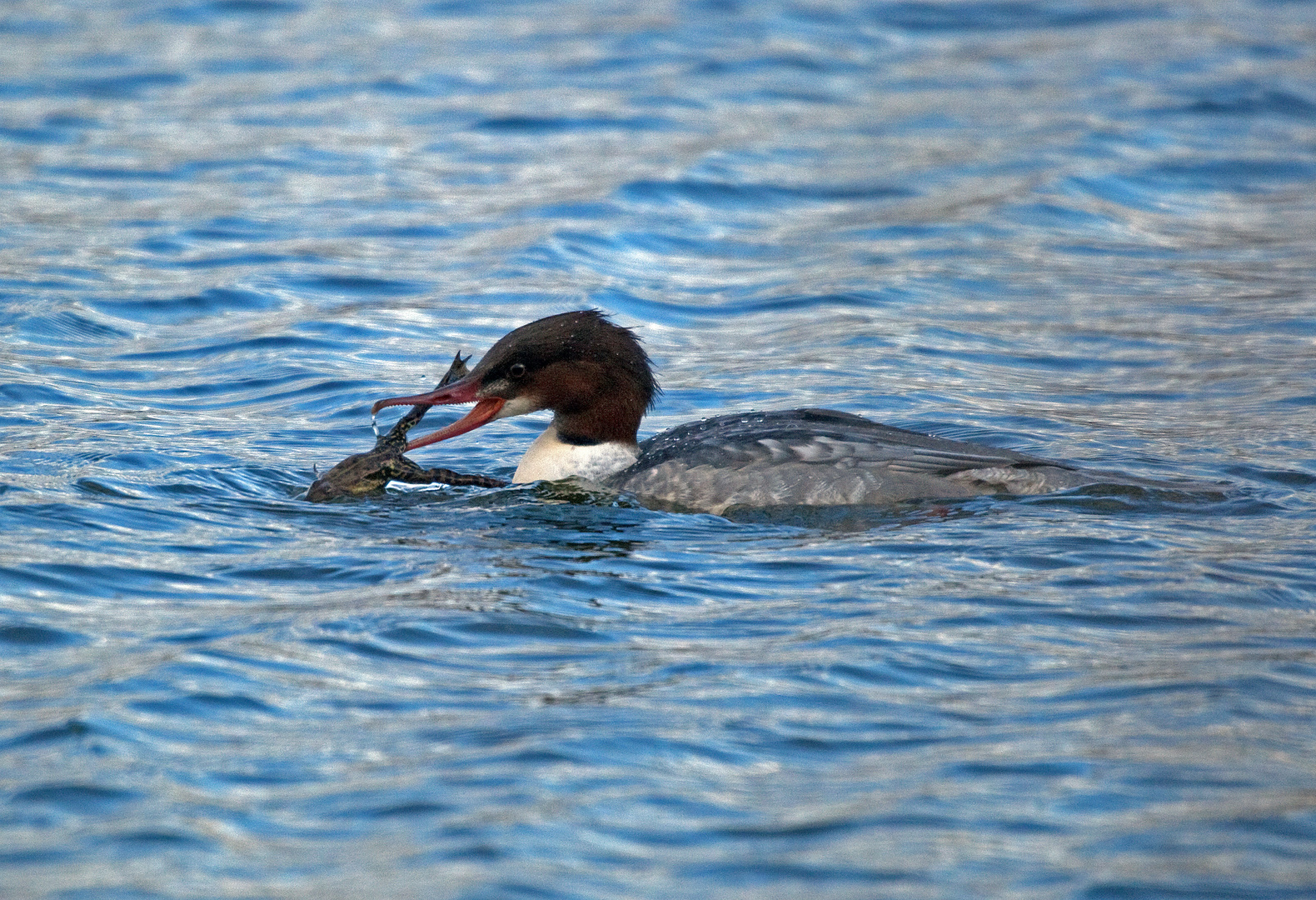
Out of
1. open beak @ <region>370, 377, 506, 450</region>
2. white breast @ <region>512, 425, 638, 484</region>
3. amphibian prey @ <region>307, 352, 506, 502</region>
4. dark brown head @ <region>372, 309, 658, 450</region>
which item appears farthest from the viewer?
white breast @ <region>512, 425, 638, 484</region>

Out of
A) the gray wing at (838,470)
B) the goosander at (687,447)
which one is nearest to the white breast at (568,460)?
the goosander at (687,447)

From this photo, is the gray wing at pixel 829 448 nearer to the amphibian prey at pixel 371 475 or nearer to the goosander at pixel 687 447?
the goosander at pixel 687 447

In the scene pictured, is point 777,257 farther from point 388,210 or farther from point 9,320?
point 9,320

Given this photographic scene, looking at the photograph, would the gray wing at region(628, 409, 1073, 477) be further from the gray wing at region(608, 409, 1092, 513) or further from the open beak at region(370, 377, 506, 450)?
the open beak at region(370, 377, 506, 450)

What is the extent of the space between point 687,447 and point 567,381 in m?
0.67

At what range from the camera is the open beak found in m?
7.50

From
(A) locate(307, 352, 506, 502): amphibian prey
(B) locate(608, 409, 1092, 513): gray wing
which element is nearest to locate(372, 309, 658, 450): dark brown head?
(A) locate(307, 352, 506, 502): amphibian prey

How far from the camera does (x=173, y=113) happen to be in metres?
15.5

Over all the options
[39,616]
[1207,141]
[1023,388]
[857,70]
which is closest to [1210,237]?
[1207,141]

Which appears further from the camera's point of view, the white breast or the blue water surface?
the white breast

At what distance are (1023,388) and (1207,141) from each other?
6.46m

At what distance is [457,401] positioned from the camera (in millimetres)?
7633

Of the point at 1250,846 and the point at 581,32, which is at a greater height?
the point at 581,32

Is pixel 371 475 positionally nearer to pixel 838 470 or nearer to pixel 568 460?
pixel 568 460
